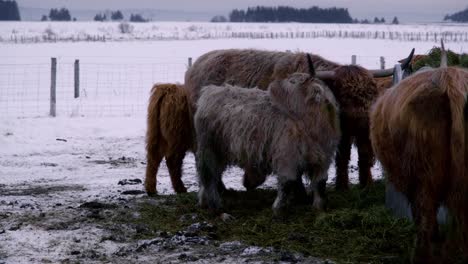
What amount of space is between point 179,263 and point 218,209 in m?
1.90

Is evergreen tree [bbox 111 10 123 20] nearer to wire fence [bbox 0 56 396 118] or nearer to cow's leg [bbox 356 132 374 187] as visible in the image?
wire fence [bbox 0 56 396 118]

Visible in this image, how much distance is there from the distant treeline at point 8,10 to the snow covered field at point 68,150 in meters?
63.2

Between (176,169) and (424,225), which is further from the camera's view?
(176,169)

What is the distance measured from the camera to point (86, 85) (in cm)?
2408

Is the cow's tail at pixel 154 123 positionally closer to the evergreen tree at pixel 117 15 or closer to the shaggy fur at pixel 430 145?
the shaggy fur at pixel 430 145

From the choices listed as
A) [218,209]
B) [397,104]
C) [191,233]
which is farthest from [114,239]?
[397,104]

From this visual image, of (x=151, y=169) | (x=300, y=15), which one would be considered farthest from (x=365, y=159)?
(x=300, y=15)

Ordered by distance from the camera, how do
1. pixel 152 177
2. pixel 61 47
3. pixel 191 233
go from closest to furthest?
pixel 191 233
pixel 152 177
pixel 61 47

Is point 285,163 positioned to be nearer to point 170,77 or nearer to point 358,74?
point 358,74

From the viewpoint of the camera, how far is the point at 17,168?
35.5 feet

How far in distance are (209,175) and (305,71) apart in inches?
72.4

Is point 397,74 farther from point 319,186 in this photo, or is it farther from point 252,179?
point 252,179

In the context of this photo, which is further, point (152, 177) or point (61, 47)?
point (61, 47)

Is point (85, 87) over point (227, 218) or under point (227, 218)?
over
